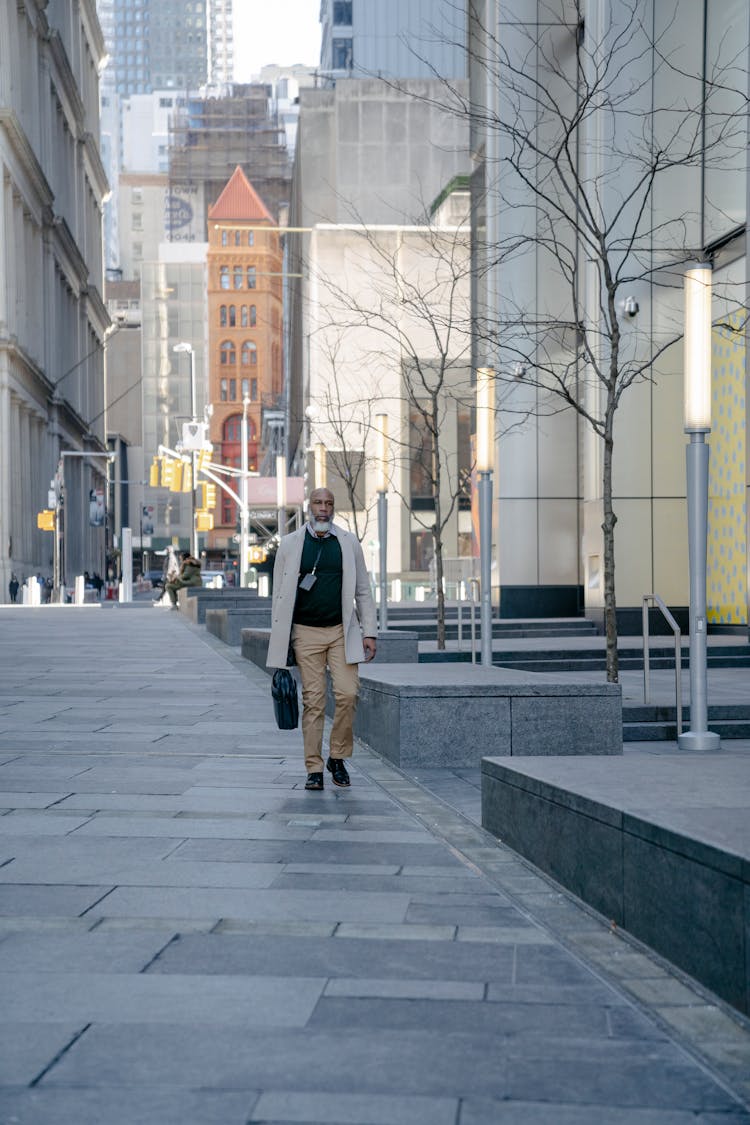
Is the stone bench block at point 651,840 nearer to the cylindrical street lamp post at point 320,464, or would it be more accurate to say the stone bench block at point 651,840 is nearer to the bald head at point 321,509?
the bald head at point 321,509

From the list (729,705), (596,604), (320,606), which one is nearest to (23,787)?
(320,606)

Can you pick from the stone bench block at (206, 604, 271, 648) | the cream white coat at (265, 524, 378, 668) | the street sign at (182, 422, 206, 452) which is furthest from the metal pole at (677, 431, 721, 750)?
the street sign at (182, 422, 206, 452)

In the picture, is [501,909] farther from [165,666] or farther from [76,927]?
[165,666]

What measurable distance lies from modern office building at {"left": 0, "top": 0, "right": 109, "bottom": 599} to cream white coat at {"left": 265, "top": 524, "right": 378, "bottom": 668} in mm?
55285

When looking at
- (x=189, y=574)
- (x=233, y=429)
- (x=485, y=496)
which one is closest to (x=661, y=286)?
(x=485, y=496)

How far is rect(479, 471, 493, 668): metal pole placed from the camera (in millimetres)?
15445

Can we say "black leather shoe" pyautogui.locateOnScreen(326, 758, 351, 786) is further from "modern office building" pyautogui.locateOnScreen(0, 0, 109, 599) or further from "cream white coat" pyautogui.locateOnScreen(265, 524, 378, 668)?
"modern office building" pyautogui.locateOnScreen(0, 0, 109, 599)

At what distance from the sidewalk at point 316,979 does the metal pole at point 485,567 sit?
591 centimetres

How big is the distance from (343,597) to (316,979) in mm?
4678

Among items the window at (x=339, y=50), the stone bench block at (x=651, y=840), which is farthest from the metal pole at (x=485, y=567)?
the window at (x=339, y=50)

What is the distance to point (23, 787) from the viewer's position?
9484 millimetres

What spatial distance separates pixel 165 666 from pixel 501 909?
620 inches

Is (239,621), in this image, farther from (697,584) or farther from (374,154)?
(374,154)

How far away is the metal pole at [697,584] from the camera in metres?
10.1
